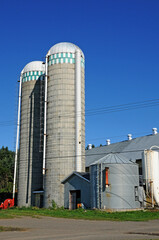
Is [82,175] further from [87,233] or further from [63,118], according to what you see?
[87,233]

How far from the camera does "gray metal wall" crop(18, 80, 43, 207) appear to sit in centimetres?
4588

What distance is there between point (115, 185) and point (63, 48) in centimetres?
2089

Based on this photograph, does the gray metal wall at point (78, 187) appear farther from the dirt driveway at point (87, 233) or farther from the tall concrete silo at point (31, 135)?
the dirt driveway at point (87, 233)

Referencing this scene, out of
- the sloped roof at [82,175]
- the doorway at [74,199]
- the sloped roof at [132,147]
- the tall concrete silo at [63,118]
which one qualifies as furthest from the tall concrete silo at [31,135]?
the sloped roof at [132,147]

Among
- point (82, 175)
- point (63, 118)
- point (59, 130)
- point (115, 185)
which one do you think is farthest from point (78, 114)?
Result: point (115, 185)

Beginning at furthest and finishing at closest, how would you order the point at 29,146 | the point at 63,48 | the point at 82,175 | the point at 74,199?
1. the point at 29,146
2. the point at 63,48
3. the point at 74,199
4. the point at 82,175

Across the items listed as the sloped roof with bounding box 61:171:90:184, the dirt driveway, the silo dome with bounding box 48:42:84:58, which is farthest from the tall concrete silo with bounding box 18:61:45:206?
the dirt driveway

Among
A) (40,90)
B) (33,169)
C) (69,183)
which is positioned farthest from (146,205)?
(40,90)

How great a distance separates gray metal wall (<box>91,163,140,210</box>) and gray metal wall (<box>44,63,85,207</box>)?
22.3 ft

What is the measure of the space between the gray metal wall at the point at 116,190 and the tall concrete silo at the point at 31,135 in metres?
14.1

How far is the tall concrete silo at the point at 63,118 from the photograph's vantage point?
132ft

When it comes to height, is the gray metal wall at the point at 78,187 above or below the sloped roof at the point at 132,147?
below

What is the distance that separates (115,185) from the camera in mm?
33156

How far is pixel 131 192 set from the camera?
33.6 meters
